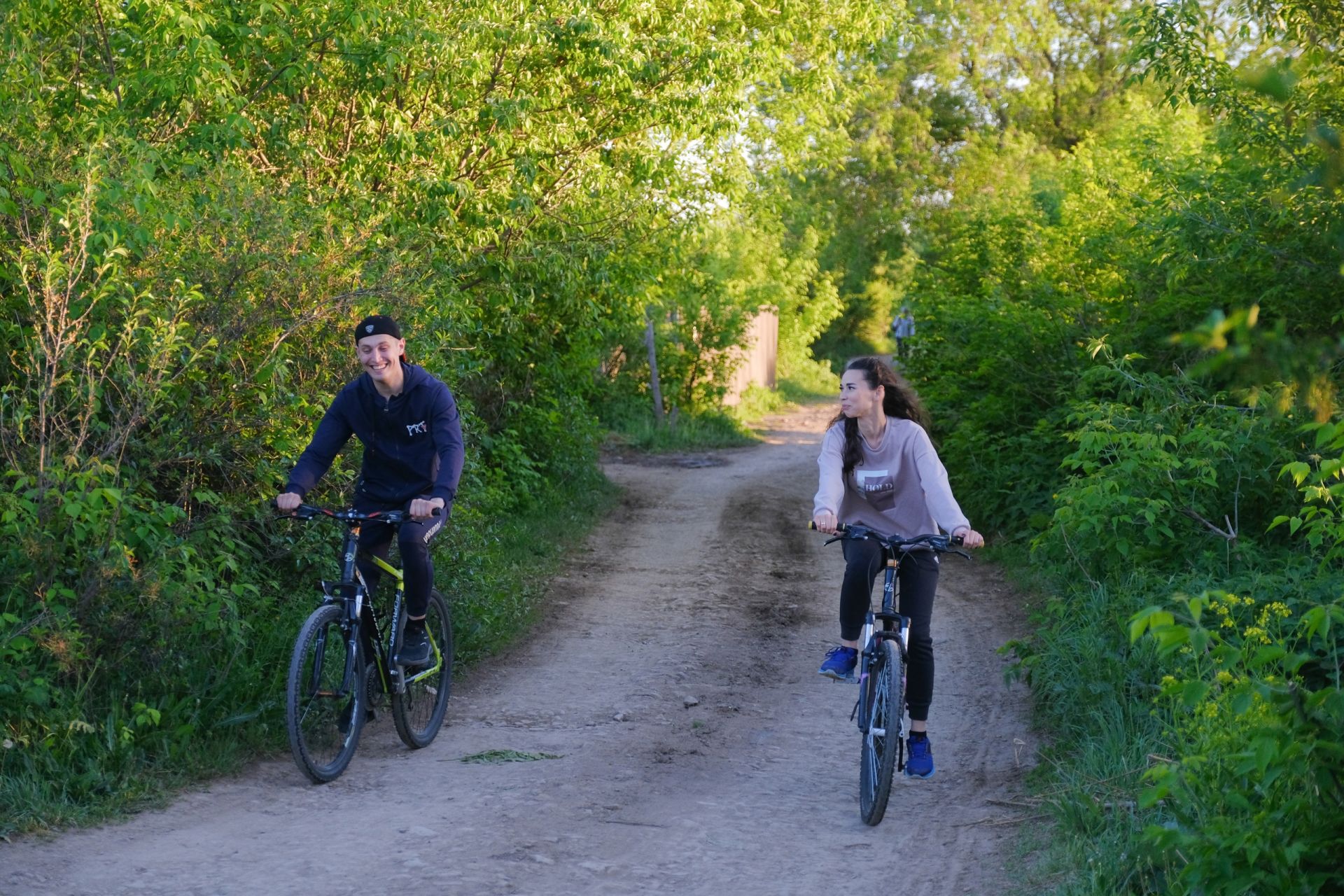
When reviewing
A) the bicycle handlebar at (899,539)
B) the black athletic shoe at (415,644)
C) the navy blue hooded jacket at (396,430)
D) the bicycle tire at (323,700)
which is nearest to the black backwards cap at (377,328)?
the navy blue hooded jacket at (396,430)

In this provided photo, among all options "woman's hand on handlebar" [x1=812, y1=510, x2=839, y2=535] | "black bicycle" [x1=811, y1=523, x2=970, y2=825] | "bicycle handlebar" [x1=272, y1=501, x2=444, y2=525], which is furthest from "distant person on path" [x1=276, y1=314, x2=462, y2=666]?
"black bicycle" [x1=811, y1=523, x2=970, y2=825]

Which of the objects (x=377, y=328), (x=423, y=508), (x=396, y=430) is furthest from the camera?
(x=396, y=430)

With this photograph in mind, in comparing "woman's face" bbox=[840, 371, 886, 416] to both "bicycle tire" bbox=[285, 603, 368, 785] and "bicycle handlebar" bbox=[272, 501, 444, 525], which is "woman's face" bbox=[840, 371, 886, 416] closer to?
"bicycle handlebar" bbox=[272, 501, 444, 525]

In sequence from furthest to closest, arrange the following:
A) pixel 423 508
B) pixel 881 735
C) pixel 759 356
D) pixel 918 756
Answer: pixel 759 356 → pixel 918 756 → pixel 423 508 → pixel 881 735

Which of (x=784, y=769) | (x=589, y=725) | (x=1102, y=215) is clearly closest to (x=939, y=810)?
(x=784, y=769)

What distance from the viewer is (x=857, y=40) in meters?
16.4

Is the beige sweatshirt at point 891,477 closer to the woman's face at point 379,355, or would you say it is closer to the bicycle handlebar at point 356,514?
the bicycle handlebar at point 356,514

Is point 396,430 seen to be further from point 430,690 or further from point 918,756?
point 918,756

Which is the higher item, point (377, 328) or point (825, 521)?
point (377, 328)

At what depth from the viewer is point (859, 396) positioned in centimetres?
604

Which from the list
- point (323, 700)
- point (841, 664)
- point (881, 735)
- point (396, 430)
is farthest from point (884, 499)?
point (323, 700)

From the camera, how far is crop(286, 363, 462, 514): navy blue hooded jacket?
21.0 feet

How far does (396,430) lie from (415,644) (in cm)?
105

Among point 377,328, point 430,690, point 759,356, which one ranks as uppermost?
point 759,356
